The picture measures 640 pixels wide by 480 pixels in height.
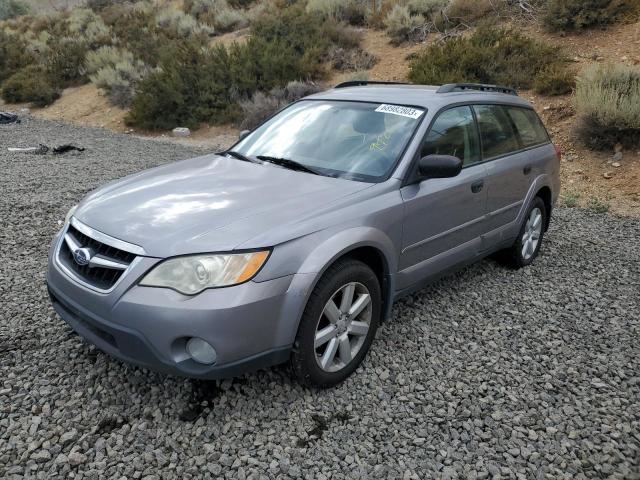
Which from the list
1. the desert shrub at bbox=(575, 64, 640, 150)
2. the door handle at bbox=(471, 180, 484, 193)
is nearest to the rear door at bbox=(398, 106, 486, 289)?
the door handle at bbox=(471, 180, 484, 193)

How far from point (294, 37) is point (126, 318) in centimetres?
1488

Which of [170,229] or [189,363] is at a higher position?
[170,229]

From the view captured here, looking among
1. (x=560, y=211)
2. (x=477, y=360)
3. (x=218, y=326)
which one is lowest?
(x=560, y=211)

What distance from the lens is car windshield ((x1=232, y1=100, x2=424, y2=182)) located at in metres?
3.30

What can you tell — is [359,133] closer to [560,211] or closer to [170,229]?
[170,229]

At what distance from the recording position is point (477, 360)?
3.32m

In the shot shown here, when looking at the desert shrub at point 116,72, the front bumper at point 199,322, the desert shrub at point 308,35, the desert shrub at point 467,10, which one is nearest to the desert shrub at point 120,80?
the desert shrub at point 116,72

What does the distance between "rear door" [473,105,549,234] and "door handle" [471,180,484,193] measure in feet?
0.40

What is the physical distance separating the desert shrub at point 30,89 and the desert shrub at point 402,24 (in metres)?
11.6

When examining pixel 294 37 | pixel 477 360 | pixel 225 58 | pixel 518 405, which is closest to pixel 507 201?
pixel 477 360

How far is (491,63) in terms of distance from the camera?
A: 1153cm

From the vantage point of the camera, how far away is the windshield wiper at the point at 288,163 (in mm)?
3340

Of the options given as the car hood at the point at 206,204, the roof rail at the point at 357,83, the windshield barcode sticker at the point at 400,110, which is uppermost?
the windshield barcode sticker at the point at 400,110

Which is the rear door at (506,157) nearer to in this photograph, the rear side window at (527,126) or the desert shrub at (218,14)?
the rear side window at (527,126)
